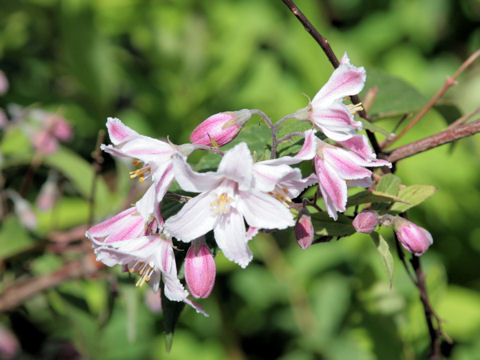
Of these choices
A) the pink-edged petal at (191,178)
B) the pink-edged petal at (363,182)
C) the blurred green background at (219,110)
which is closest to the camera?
the pink-edged petal at (191,178)

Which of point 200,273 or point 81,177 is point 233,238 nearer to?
point 200,273

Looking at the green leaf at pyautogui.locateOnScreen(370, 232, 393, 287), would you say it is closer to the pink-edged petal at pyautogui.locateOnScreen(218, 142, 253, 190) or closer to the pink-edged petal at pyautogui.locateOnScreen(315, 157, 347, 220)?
the pink-edged petal at pyautogui.locateOnScreen(315, 157, 347, 220)

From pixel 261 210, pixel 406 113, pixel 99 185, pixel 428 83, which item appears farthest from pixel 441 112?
pixel 428 83

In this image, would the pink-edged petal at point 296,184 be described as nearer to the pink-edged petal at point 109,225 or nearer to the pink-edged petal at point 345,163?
the pink-edged petal at point 345,163

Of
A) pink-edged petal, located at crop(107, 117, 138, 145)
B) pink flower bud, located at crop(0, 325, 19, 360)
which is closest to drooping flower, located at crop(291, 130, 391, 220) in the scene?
pink-edged petal, located at crop(107, 117, 138, 145)

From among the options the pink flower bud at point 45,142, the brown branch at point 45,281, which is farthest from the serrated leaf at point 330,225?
the pink flower bud at point 45,142

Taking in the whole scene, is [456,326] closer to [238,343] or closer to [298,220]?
[238,343]
